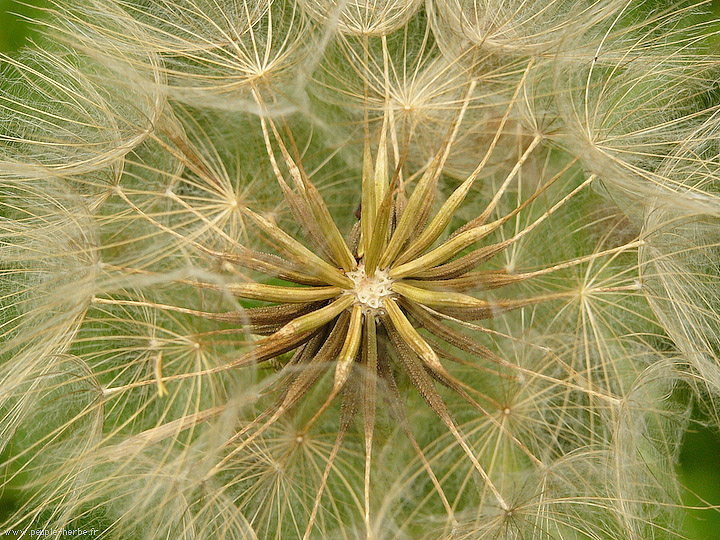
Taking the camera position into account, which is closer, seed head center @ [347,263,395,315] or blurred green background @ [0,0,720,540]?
seed head center @ [347,263,395,315]

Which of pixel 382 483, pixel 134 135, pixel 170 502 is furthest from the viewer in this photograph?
pixel 382 483

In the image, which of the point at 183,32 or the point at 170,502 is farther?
the point at 183,32

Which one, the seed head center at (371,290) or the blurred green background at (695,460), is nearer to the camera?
the seed head center at (371,290)

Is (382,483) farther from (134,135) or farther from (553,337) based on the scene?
(134,135)

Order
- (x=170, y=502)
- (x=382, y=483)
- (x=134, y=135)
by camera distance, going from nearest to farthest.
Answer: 1. (x=170, y=502)
2. (x=134, y=135)
3. (x=382, y=483)

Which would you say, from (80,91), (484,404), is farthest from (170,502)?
(80,91)
